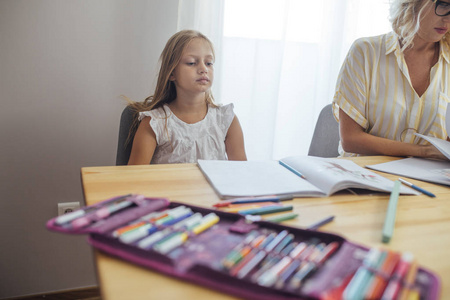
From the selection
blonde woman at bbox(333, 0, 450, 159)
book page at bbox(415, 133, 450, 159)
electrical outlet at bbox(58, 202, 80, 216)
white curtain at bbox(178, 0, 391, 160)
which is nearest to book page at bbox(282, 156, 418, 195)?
book page at bbox(415, 133, 450, 159)

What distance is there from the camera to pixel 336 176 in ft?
2.49

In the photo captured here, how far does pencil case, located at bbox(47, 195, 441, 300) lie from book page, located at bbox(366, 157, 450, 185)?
547mm

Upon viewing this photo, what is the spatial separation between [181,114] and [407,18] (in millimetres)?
826

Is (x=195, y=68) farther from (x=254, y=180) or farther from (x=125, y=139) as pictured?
(x=254, y=180)

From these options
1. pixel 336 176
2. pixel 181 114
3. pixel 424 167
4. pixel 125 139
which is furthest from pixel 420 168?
pixel 125 139

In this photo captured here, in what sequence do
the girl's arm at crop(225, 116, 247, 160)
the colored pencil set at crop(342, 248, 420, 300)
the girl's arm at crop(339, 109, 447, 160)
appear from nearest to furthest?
the colored pencil set at crop(342, 248, 420, 300)
the girl's arm at crop(339, 109, 447, 160)
the girl's arm at crop(225, 116, 247, 160)

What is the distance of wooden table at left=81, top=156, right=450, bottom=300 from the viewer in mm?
A: 389

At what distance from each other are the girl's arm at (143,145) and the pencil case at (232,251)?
2.28 feet

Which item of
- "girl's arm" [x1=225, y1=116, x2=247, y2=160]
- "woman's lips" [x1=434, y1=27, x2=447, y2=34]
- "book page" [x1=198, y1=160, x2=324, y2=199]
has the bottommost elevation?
"girl's arm" [x1=225, y1=116, x2=247, y2=160]

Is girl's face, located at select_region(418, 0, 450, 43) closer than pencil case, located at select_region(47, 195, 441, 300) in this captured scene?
No

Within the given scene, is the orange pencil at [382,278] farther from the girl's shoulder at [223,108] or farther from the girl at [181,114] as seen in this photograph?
the girl's shoulder at [223,108]

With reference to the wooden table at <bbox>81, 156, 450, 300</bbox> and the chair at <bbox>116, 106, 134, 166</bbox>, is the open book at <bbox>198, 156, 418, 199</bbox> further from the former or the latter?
the chair at <bbox>116, 106, 134, 166</bbox>

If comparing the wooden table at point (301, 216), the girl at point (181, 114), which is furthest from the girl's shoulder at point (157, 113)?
the wooden table at point (301, 216)

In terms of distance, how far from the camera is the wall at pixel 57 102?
132 centimetres
